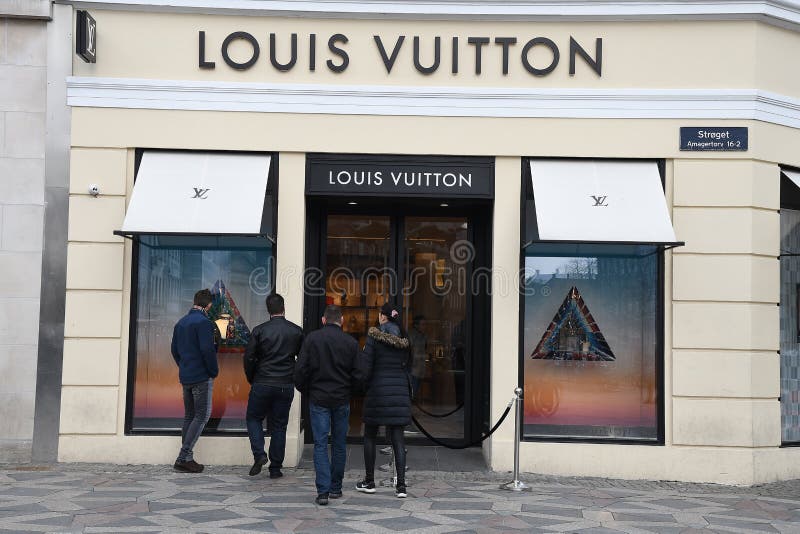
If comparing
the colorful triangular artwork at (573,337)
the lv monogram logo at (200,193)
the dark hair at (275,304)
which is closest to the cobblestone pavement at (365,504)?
the colorful triangular artwork at (573,337)

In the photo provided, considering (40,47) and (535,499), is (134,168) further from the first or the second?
(535,499)

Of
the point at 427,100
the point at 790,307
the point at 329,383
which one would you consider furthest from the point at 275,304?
the point at 790,307

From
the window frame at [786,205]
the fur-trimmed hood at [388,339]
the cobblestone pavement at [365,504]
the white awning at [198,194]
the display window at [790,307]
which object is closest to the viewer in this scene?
the cobblestone pavement at [365,504]

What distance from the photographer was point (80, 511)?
7418 millimetres

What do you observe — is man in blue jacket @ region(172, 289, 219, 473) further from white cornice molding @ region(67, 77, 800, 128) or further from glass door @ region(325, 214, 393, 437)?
white cornice molding @ region(67, 77, 800, 128)

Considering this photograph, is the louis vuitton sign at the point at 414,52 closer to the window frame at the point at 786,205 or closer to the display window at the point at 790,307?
the window frame at the point at 786,205

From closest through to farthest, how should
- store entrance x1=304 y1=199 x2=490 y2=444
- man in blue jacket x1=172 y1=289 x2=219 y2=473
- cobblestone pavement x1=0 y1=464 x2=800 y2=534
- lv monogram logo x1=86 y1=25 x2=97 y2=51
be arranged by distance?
1. cobblestone pavement x1=0 y1=464 x2=800 y2=534
2. man in blue jacket x1=172 y1=289 x2=219 y2=473
3. lv monogram logo x1=86 y1=25 x2=97 y2=51
4. store entrance x1=304 y1=199 x2=490 y2=444

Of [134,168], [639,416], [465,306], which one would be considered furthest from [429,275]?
[134,168]

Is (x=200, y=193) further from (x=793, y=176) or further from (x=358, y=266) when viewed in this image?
(x=793, y=176)

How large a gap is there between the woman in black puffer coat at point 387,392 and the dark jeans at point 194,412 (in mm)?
1977

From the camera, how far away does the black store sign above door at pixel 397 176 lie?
9859 mm

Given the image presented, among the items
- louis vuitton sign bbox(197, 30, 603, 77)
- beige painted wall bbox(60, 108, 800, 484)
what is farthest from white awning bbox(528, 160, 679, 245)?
louis vuitton sign bbox(197, 30, 603, 77)

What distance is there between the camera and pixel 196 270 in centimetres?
1005

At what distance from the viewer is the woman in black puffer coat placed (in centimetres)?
825
